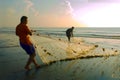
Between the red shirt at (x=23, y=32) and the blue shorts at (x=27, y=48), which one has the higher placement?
the red shirt at (x=23, y=32)

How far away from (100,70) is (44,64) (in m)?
3.01

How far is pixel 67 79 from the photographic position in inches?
345

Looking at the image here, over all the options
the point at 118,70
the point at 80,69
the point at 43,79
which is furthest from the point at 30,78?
the point at 118,70

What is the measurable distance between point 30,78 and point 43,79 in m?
0.58

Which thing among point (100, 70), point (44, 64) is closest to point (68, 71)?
point (100, 70)

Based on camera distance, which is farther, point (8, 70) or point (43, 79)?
point (8, 70)

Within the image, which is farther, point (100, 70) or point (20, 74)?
point (100, 70)

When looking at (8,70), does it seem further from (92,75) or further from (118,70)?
(118,70)

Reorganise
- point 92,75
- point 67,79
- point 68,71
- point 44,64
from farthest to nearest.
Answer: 1. point 44,64
2. point 68,71
3. point 92,75
4. point 67,79

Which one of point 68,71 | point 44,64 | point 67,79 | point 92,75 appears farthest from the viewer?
point 44,64

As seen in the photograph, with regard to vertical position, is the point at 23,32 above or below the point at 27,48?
above

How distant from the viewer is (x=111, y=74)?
9664mm

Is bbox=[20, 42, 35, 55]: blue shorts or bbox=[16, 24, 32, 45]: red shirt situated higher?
bbox=[16, 24, 32, 45]: red shirt

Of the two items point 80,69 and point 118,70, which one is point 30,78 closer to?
point 80,69
